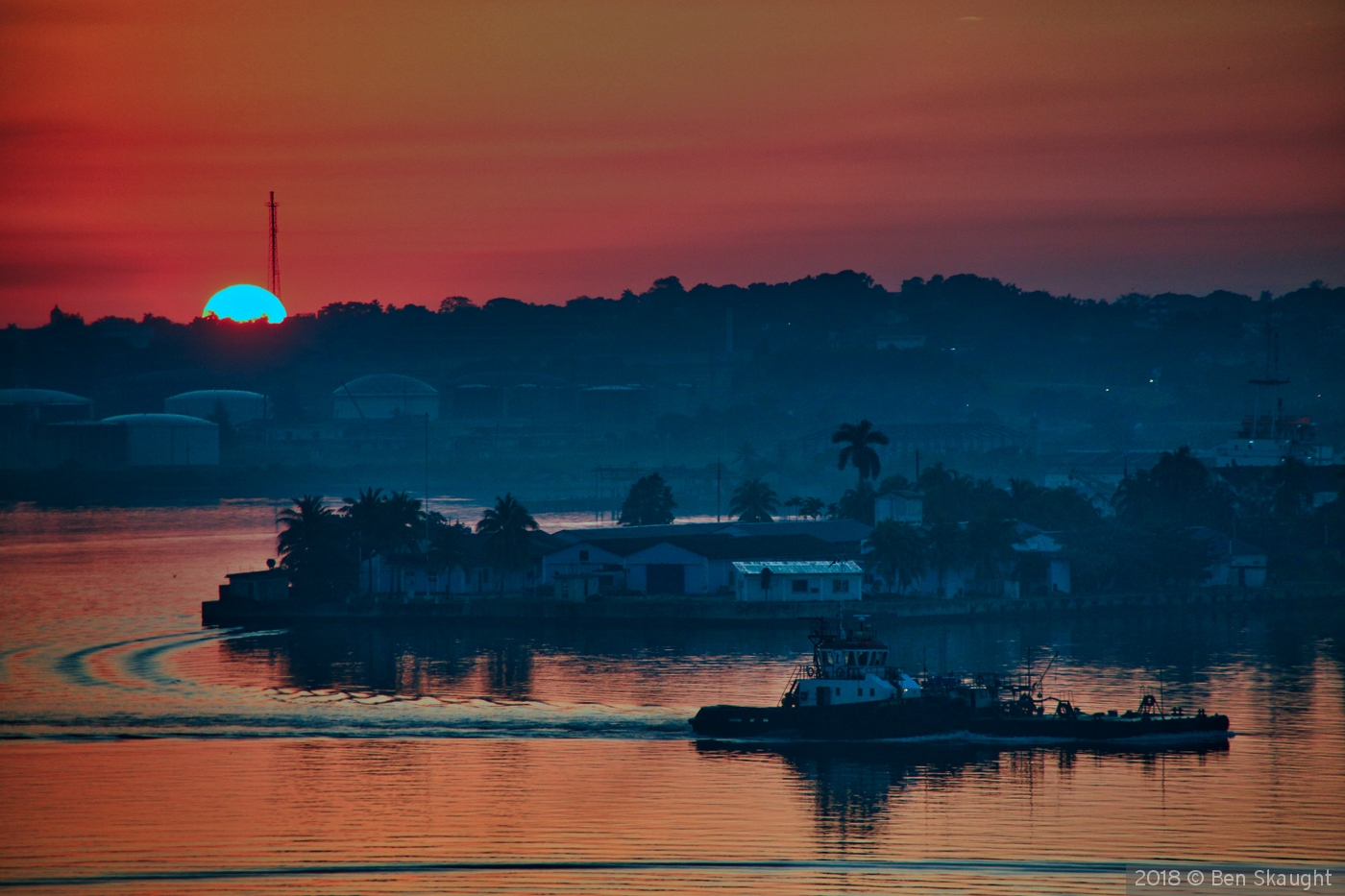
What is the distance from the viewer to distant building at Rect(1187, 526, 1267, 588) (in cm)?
7038

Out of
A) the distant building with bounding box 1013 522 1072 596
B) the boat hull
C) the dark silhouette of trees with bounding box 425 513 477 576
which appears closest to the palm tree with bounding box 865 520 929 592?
the distant building with bounding box 1013 522 1072 596

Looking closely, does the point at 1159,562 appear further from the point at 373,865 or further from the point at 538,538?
the point at 373,865

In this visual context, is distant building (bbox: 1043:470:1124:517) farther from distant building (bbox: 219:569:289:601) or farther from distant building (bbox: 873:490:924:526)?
distant building (bbox: 219:569:289:601)

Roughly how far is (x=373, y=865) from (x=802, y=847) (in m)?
7.68

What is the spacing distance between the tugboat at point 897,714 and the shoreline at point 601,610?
18263mm

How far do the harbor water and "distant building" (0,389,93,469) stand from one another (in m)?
131

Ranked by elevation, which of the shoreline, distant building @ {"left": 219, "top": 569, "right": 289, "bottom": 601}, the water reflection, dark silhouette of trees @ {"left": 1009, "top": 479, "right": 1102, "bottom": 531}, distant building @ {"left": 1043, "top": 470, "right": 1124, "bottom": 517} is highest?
distant building @ {"left": 1043, "top": 470, "right": 1124, "bottom": 517}

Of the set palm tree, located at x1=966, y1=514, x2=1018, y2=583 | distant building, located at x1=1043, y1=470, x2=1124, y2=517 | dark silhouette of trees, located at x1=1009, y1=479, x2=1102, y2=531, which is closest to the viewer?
palm tree, located at x1=966, y1=514, x2=1018, y2=583

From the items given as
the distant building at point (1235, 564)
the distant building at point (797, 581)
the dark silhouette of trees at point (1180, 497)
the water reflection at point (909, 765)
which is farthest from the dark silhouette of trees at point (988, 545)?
the water reflection at point (909, 765)

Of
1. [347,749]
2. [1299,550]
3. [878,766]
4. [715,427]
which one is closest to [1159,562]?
[1299,550]

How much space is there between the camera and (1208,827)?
32.1 m

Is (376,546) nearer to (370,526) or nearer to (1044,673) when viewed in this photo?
(370,526)

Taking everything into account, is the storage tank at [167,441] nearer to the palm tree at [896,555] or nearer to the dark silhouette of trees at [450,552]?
the dark silhouette of trees at [450,552]

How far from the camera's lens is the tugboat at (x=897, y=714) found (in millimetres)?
40188
